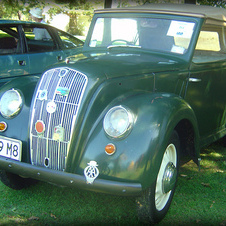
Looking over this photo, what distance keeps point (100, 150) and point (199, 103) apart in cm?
165

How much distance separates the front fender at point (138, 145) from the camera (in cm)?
249

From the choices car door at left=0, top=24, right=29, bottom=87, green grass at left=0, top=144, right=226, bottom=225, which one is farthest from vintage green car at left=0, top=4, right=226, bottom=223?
car door at left=0, top=24, right=29, bottom=87

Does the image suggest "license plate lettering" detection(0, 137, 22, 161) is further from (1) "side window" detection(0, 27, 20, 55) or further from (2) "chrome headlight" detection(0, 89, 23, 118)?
(1) "side window" detection(0, 27, 20, 55)

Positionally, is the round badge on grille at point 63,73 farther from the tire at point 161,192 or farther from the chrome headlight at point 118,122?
the tire at point 161,192

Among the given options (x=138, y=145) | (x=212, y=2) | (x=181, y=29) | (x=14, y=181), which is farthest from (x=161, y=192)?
(x=212, y=2)

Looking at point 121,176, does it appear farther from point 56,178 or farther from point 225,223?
point 225,223

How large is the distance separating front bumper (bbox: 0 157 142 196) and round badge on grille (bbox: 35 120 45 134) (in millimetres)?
295

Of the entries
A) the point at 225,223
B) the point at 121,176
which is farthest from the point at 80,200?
the point at 225,223

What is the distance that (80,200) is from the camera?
3.30 m

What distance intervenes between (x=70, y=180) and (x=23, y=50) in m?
4.53

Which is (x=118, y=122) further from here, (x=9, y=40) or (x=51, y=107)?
(x=9, y=40)

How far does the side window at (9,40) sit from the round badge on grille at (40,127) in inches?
154

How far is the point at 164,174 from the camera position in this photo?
9.37 feet

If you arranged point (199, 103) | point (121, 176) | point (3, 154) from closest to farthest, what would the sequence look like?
1. point (121, 176)
2. point (3, 154)
3. point (199, 103)
